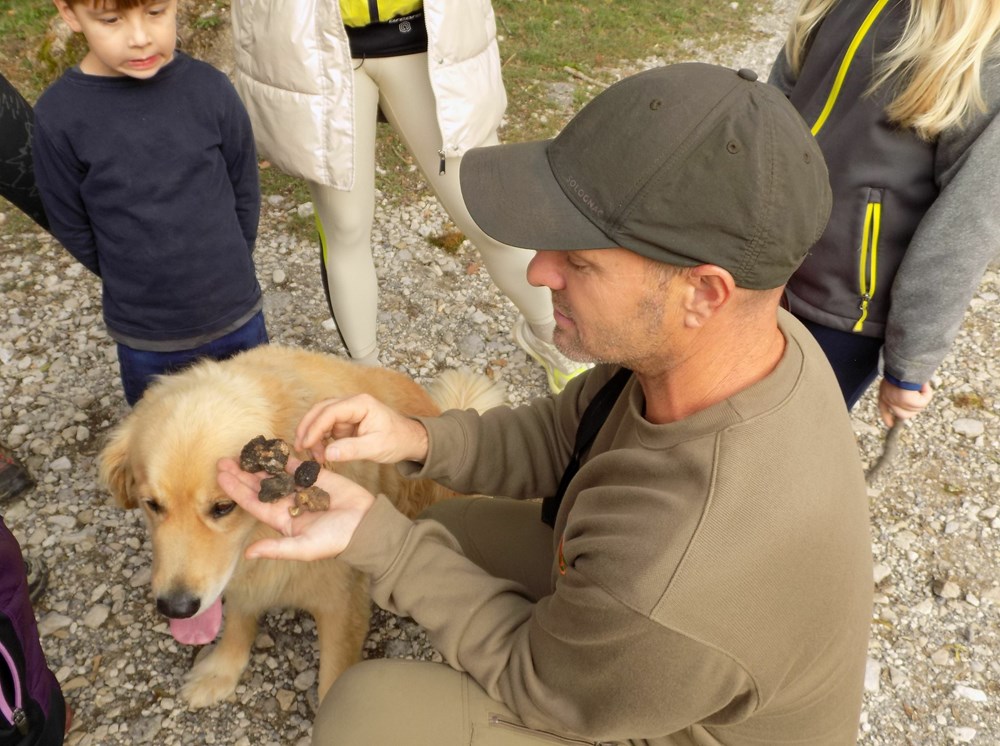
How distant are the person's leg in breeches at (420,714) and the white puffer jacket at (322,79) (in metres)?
1.92

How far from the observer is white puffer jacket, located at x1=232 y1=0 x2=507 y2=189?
2736mm

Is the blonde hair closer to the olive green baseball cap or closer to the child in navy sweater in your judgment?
the olive green baseball cap

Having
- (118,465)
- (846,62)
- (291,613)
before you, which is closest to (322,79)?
(118,465)

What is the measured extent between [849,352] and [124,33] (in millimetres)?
2655

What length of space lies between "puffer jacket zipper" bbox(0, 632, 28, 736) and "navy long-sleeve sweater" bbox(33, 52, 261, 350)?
118 centimetres

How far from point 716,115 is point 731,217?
0.20 m

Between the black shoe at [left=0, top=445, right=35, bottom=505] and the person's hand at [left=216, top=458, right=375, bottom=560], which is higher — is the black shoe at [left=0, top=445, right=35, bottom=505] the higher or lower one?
the lower one

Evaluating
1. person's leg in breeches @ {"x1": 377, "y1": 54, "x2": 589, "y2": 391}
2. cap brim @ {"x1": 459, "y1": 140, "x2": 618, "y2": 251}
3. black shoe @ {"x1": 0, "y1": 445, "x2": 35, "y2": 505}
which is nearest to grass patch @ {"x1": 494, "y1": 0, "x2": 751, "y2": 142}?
person's leg in breeches @ {"x1": 377, "y1": 54, "x2": 589, "y2": 391}

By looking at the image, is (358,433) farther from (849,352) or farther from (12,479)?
(12,479)

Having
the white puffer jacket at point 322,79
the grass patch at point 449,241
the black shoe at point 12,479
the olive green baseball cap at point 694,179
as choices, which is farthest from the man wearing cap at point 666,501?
the grass patch at point 449,241

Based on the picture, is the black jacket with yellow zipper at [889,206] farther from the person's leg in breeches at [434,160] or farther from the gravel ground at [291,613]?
the gravel ground at [291,613]

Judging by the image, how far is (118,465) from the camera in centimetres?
242

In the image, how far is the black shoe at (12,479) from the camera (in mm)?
3363

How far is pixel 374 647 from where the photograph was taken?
10.00 ft
